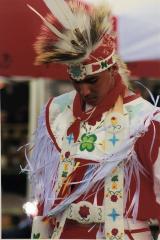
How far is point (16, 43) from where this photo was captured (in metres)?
2.81

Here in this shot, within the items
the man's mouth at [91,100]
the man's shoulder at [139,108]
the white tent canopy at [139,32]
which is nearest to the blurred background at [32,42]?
the white tent canopy at [139,32]

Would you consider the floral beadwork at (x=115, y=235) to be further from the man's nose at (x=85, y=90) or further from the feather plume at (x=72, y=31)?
the feather plume at (x=72, y=31)

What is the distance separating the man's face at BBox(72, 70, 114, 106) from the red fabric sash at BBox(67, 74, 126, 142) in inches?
0.7

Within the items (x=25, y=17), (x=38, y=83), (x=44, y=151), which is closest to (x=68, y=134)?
(x=44, y=151)

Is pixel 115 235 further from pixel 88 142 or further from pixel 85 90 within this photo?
pixel 85 90

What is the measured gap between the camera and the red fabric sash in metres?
1.73

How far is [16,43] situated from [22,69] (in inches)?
8.5

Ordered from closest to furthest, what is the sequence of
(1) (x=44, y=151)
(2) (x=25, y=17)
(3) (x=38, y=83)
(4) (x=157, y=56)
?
(1) (x=44, y=151), (2) (x=25, y=17), (4) (x=157, y=56), (3) (x=38, y=83)

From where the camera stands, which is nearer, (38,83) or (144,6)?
(144,6)

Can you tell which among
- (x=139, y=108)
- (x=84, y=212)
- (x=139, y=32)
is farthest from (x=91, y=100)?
(x=139, y=32)

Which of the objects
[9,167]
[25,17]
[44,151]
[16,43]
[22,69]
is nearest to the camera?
[44,151]

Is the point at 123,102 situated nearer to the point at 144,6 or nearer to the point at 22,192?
the point at 144,6

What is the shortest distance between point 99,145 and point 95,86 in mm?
176

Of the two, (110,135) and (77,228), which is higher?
(110,135)
